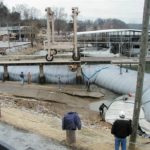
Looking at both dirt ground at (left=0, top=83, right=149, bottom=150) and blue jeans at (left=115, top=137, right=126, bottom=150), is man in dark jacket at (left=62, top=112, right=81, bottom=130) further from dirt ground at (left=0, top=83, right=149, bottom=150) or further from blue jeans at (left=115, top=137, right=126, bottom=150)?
blue jeans at (left=115, top=137, right=126, bottom=150)

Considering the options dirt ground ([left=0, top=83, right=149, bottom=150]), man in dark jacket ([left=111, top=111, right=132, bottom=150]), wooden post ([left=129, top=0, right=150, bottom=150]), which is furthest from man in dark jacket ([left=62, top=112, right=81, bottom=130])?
wooden post ([left=129, top=0, right=150, bottom=150])

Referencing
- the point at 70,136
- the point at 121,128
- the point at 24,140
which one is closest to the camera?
the point at 121,128

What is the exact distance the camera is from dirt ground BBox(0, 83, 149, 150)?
48.0 ft

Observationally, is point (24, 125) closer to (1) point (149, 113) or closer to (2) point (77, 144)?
(2) point (77, 144)

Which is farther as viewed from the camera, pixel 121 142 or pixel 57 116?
pixel 57 116

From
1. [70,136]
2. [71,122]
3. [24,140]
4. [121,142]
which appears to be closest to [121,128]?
[121,142]

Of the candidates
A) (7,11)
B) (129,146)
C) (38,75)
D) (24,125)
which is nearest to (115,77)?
(38,75)

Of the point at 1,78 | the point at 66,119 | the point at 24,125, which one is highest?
the point at 66,119

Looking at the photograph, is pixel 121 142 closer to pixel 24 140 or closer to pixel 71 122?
pixel 71 122

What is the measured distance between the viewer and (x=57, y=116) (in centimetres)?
2381

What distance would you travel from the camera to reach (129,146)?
13.6m

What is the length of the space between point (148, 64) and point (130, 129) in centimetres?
4028

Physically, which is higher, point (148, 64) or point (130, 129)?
point (130, 129)

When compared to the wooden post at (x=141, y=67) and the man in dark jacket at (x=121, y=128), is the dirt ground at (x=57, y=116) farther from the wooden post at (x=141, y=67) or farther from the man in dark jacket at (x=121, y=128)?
the man in dark jacket at (x=121, y=128)
